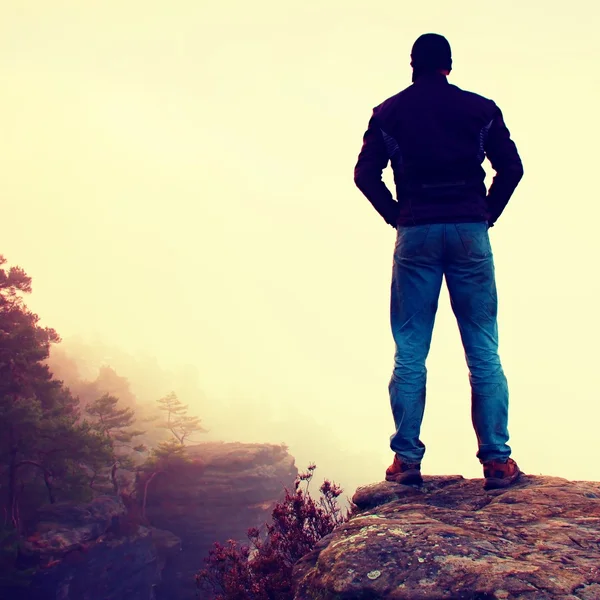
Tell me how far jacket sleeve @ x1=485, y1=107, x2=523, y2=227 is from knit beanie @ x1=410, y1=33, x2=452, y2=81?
581 millimetres

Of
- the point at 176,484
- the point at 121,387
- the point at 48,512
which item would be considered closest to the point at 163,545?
the point at 176,484

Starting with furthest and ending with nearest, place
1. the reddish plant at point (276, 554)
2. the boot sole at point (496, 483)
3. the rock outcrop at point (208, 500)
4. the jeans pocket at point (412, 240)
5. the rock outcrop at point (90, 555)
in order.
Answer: the rock outcrop at point (208, 500) → the rock outcrop at point (90, 555) → the reddish plant at point (276, 554) → the jeans pocket at point (412, 240) → the boot sole at point (496, 483)

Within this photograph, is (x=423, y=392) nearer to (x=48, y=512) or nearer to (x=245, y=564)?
(x=245, y=564)

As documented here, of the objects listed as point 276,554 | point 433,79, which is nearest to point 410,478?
point 276,554

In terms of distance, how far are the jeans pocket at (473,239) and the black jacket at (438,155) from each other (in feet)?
0.19

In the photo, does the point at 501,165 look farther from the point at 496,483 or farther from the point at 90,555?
the point at 90,555

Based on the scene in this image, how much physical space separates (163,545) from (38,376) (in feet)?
54.2

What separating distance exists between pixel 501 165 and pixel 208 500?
42207mm

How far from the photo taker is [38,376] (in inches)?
1098

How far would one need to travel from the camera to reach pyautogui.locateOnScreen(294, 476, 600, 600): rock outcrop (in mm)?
2455

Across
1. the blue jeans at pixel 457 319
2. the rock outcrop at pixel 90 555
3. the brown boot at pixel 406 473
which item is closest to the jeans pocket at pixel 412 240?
the blue jeans at pixel 457 319

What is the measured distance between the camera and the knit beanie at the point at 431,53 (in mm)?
4277

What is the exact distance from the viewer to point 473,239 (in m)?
4.05

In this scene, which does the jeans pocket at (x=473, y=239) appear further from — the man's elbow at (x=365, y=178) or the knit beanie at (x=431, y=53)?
the knit beanie at (x=431, y=53)
